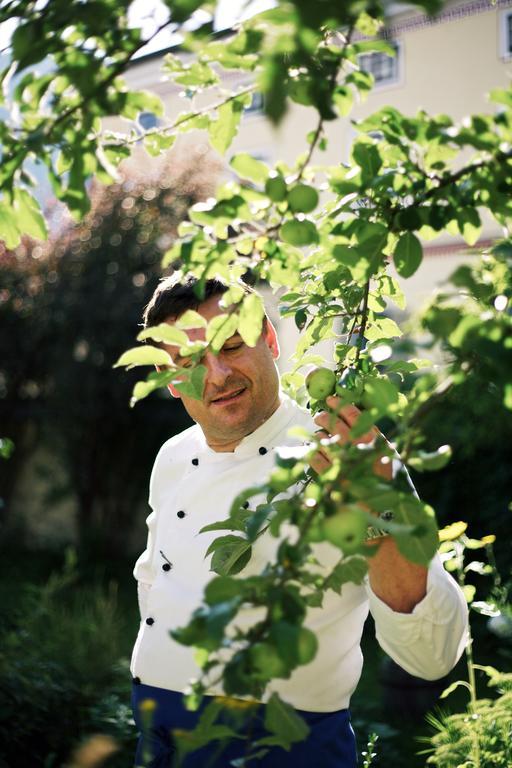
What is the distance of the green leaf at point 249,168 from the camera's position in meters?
1.16

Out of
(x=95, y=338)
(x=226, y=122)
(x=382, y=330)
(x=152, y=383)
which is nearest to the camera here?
(x=152, y=383)

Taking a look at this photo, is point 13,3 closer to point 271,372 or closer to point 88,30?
point 88,30

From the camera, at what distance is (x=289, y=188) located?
1190 mm

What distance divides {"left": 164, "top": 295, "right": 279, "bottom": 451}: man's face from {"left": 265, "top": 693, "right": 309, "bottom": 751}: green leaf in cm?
123

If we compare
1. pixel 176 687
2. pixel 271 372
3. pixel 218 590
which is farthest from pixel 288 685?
pixel 218 590

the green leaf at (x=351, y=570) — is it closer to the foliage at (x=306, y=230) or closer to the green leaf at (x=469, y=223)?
the foliage at (x=306, y=230)

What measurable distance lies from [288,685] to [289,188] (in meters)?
1.22

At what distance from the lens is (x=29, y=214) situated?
52.0 inches

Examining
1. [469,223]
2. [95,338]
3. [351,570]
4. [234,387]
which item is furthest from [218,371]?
[95,338]

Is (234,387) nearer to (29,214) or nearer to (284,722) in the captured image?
(29,214)

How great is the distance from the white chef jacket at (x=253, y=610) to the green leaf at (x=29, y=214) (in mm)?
672

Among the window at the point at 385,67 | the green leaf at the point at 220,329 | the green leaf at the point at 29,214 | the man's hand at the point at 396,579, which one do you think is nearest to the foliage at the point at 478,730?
the man's hand at the point at 396,579

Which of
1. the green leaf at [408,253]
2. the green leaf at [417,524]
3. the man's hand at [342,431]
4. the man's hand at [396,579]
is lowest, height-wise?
the man's hand at [396,579]

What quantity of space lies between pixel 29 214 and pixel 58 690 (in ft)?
10.4
